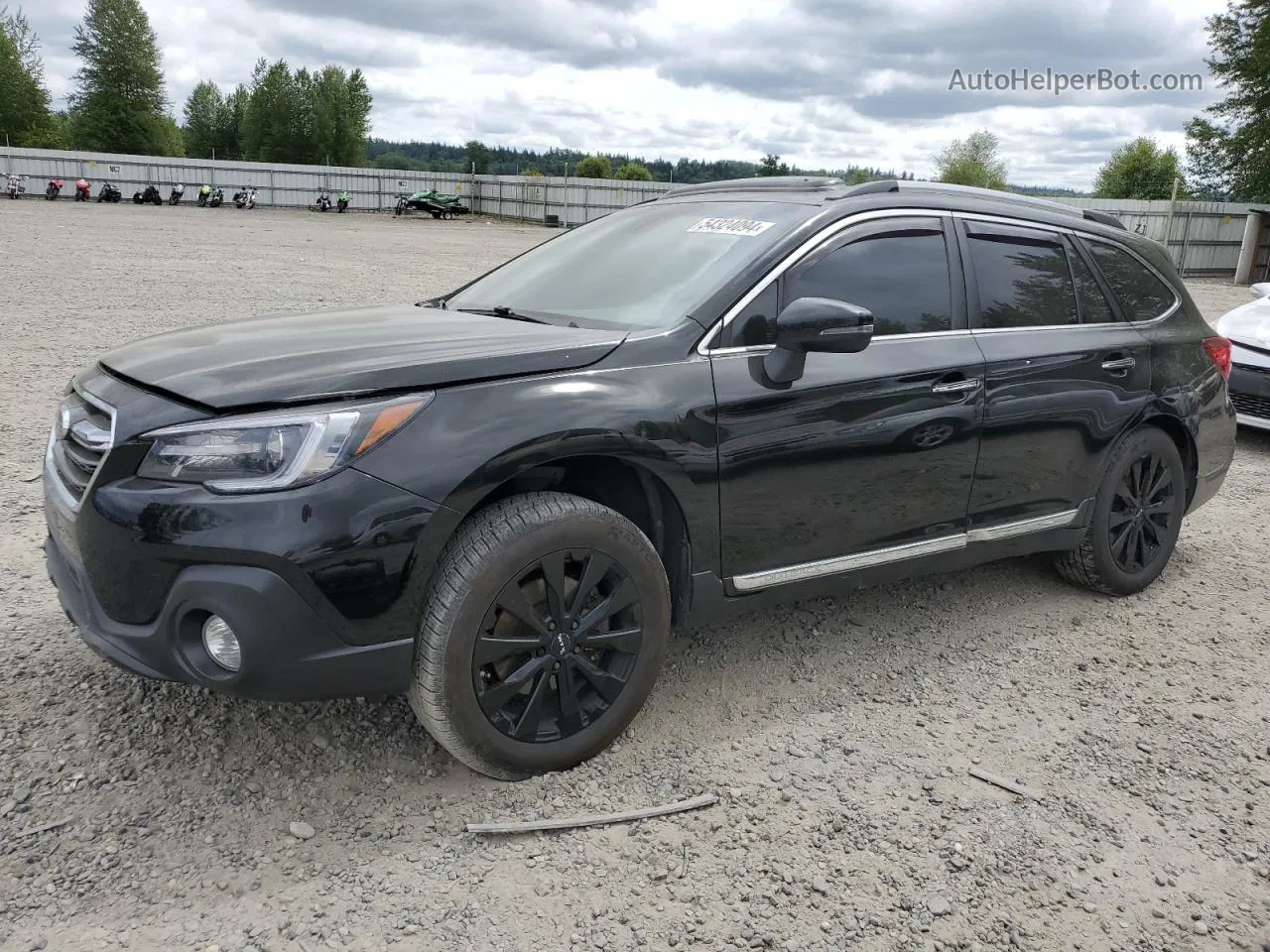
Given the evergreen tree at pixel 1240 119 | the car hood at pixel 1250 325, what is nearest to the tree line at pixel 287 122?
the evergreen tree at pixel 1240 119

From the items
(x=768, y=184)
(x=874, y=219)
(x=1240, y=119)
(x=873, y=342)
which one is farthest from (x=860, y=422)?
(x=1240, y=119)

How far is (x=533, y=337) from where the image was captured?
307 cm

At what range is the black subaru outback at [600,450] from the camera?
2.53 m

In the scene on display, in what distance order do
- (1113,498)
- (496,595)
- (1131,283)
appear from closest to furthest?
1. (496,595)
2. (1113,498)
3. (1131,283)

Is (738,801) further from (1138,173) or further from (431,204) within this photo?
(1138,173)

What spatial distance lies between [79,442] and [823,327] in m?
2.13

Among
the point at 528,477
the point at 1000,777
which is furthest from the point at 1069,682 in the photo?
the point at 528,477

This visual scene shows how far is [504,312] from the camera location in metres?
3.65

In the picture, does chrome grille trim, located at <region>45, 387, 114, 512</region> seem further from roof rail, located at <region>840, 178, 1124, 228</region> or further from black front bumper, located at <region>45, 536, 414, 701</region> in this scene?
roof rail, located at <region>840, 178, 1124, 228</region>

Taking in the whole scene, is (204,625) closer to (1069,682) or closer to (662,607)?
(662,607)

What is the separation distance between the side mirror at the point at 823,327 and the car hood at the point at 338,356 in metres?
0.52

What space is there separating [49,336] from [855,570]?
864 cm

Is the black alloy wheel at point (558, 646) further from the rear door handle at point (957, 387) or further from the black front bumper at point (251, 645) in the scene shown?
the rear door handle at point (957, 387)

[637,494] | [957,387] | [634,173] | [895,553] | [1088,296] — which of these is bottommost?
[895,553]
